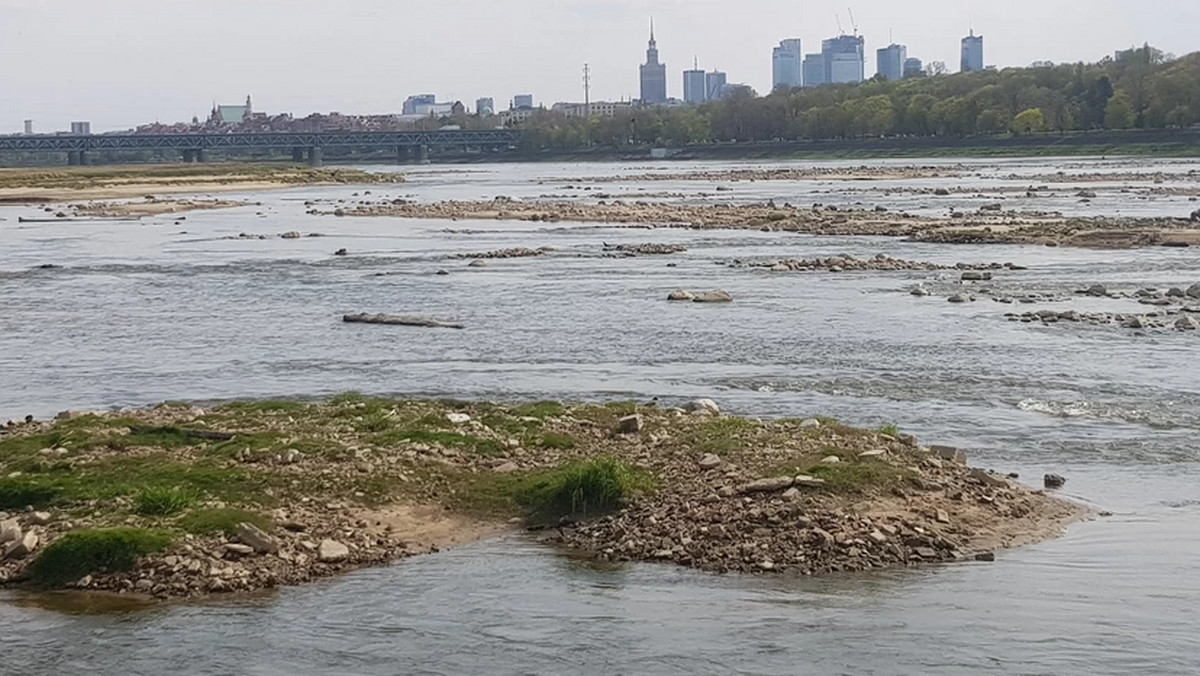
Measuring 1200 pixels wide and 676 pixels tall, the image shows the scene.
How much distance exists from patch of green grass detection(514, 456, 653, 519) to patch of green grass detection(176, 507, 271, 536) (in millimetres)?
3358

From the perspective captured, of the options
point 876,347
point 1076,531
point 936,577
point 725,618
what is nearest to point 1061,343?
point 876,347

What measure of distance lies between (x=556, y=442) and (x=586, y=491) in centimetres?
309

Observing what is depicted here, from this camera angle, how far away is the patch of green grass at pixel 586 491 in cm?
1859

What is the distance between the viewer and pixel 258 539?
17016mm

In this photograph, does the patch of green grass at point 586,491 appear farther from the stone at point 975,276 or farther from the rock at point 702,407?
the stone at point 975,276

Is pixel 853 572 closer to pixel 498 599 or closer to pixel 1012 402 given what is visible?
pixel 498 599

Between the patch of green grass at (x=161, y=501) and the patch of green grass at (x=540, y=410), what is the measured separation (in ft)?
21.6

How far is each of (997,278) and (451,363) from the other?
22313 millimetres

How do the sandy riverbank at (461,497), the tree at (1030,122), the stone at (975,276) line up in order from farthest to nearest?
the tree at (1030,122)
the stone at (975,276)
the sandy riverbank at (461,497)

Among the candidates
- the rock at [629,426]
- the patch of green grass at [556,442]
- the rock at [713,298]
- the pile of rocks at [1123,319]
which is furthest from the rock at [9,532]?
the rock at [713,298]

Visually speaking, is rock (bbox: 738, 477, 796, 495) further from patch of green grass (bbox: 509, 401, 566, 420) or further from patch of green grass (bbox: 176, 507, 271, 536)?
patch of green grass (bbox: 509, 401, 566, 420)

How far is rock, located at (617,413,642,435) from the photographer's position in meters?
22.4

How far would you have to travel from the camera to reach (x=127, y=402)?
91.2 ft

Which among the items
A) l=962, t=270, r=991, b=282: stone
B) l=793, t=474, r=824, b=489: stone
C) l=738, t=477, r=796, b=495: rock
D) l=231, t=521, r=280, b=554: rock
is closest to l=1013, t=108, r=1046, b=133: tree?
l=962, t=270, r=991, b=282: stone
